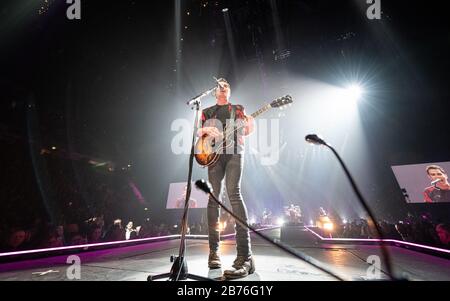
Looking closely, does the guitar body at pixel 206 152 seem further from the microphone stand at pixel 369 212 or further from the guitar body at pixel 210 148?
Answer: the microphone stand at pixel 369 212

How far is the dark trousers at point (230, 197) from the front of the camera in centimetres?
216

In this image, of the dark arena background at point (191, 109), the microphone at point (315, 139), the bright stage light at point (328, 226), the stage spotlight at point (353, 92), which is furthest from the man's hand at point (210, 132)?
the stage spotlight at point (353, 92)

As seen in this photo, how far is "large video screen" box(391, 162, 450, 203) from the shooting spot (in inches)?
311

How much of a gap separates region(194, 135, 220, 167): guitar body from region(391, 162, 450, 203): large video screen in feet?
31.3

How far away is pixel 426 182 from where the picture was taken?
8.26 meters

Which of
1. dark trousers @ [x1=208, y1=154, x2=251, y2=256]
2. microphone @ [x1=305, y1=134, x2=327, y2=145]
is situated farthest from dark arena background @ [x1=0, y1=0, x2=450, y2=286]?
microphone @ [x1=305, y1=134, x2=327, y2=145]

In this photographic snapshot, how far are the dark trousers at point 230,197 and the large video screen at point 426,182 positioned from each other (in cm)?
933

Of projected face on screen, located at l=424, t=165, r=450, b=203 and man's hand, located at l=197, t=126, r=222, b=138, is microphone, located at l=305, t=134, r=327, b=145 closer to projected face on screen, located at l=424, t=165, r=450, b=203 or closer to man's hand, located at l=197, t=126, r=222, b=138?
man's hand, located at l=197, t=126, r=222, b=138

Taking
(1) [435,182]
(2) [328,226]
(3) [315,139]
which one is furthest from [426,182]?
(3) [315,139]

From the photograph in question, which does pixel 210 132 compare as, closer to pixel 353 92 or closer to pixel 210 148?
pixel 210 148

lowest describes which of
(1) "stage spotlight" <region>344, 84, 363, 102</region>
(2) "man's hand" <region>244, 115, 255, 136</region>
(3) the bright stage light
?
(3) the bright stage light

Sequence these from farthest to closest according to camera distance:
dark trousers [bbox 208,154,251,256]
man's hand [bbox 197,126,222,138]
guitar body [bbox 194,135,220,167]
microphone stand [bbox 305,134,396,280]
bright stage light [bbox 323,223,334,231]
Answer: bright stage light [bbox 323,223,334,231] < man's hand [bbox 197,126,222,138] < guitar body [bbox 194,135,220,167] < dark trousers [bbox 208,154,251,256] < microphone stand [bbox 305,134,396,280]
